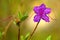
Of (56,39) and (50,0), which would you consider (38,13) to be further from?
(50,0)

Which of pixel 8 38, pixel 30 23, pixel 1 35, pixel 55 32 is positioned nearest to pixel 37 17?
pixel 1 35

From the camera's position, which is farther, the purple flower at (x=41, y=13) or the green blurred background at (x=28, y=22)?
the green blurred background at (x=28, y=22)

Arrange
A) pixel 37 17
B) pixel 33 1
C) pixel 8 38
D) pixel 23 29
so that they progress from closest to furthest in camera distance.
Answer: pixel 37 17 → pixel 8 38 → pixel 23 29 → pixel 33 1

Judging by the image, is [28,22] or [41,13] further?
[28,22]

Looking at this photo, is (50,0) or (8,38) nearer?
(8,38)

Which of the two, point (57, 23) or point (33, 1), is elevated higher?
point (33, 1)

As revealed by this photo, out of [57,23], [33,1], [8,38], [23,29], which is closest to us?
[8,38]

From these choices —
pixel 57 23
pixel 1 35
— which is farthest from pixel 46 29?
pixel 1 35

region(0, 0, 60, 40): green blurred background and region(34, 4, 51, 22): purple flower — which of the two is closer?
region(34, 4, 51, 22): purple flower

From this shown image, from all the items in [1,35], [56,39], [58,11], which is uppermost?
[1,35]

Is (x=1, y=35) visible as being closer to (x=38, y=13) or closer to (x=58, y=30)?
(x=38, y=13)
